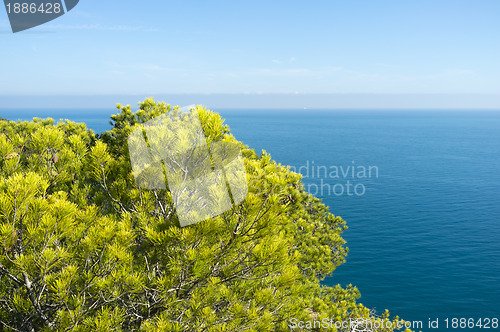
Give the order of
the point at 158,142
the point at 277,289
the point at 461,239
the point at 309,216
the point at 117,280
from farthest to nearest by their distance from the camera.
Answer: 1. the point at 461,239
2. the point at 309,216
3. the point at 277,289
4. the point at 158,142
5. the point at 117,280

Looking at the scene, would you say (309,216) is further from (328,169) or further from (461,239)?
(328,169)

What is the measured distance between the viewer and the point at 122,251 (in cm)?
479

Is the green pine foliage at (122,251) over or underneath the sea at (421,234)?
over

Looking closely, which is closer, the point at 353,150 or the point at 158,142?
the point at 158,142

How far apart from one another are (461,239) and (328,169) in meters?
41.6

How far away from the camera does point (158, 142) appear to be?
6.07 metres

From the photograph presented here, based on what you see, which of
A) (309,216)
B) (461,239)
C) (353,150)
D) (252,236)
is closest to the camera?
(252,236)

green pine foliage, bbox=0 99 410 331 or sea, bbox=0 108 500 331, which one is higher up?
green pine foliage, bbox=0 99 410 331

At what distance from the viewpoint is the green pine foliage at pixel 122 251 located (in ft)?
14.3

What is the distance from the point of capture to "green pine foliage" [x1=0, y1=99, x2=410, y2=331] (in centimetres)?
435

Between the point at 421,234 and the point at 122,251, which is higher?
the point at 122,251

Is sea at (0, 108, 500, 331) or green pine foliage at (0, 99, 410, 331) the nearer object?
green pine foliage at (0, 99, 410, 331)

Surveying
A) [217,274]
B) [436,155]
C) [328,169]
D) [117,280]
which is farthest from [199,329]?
[436,155]

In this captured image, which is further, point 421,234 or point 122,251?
point 421,234
